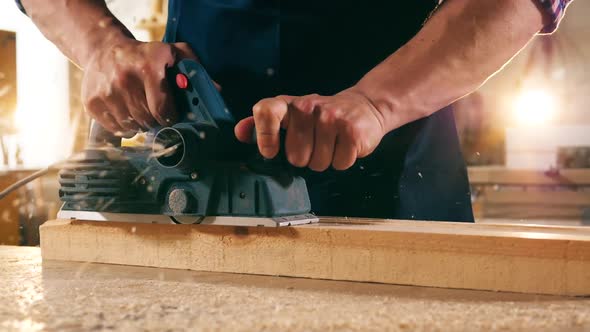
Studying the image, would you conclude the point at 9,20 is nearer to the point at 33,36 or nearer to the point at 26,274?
the point at 33,36

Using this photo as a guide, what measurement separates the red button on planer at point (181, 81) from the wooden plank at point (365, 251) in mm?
269

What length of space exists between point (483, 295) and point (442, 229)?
17 centimetres

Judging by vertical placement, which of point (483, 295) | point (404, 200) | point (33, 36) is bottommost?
point (483, 295)

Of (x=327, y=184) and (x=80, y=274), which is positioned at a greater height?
(x=327, y=184)

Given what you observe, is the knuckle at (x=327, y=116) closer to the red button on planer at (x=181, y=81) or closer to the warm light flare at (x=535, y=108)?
the red button on planer at (x=181, y=81)

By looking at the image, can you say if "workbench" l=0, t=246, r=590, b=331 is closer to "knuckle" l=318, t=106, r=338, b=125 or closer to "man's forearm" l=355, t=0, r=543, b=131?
"knuckle" l=318, t=106, r=338, b=125

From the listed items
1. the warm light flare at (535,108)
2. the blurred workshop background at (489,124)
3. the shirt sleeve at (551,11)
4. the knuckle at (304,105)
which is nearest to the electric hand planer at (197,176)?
the knuckle at (304,105)

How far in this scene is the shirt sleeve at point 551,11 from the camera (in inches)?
50.9

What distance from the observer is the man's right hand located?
50.4 inches

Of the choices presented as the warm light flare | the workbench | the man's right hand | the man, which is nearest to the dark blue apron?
the man

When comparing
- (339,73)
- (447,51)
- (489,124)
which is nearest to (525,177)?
(489,124)

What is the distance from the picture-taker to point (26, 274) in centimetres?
122

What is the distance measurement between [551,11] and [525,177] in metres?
3.00

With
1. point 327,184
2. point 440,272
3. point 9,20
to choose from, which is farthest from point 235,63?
point 9,20
